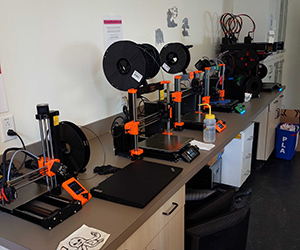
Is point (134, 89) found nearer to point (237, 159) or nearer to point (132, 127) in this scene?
point (132, 127)

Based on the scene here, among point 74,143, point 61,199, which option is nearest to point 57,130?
point 74,143

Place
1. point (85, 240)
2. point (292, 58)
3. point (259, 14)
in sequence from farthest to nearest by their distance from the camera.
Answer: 1. point (292, 58)
2. point (259, 14)
3. point (85, 240)

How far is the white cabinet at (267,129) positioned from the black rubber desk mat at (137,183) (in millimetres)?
2028

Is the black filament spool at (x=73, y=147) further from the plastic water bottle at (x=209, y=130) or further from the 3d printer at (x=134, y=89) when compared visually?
the plastic water bottle at (x=209, y=130)

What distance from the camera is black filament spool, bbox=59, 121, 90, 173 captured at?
1335 mm

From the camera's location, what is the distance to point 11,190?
100 cm

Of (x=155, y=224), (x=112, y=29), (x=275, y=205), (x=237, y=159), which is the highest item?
(x=112, y=29)

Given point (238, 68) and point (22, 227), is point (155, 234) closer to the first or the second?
point (22, 227)

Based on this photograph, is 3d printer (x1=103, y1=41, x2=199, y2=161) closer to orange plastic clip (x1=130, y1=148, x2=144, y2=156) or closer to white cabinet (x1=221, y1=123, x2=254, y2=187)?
orange plastic clip (x1=130, y1=148, x2=144, y2=156)

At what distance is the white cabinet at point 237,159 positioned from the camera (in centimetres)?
260

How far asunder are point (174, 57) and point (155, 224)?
1299mm

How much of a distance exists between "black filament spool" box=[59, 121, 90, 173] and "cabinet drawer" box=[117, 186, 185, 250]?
43 cm

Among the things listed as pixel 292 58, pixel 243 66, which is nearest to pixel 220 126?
pixel 243 66

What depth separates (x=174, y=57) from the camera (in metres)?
2.11
